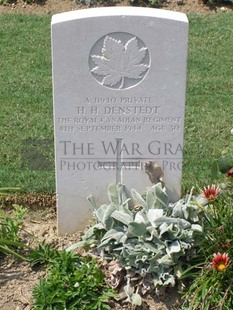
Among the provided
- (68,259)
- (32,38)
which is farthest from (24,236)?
(32,38)

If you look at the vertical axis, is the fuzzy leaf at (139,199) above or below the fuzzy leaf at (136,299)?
above

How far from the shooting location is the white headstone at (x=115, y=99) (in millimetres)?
4520

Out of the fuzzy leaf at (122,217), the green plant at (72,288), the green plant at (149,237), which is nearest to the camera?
the green plant at (72,288)

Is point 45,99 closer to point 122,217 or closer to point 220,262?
point 122,217

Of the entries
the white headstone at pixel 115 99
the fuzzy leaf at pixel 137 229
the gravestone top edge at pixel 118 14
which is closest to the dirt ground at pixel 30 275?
the white headstone at pixel 115 99

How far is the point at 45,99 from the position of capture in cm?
727

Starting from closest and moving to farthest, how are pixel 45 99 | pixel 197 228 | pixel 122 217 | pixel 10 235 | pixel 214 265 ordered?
pixel 214 265 → pixel 197 228 → pixel 122 217 → pixel 10 235 → pixel 45 99

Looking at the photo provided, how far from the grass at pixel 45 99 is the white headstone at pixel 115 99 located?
30.3 inches

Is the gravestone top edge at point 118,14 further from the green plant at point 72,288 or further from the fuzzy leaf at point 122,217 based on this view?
the green plant at point 72,288

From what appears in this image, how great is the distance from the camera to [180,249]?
14.7ft

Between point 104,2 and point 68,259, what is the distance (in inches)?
229

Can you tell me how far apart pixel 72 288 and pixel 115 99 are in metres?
1.17

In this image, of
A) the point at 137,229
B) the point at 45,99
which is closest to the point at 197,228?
the point at 137,229

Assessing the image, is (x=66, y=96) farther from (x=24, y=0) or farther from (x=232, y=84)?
(x=24, y=0)
